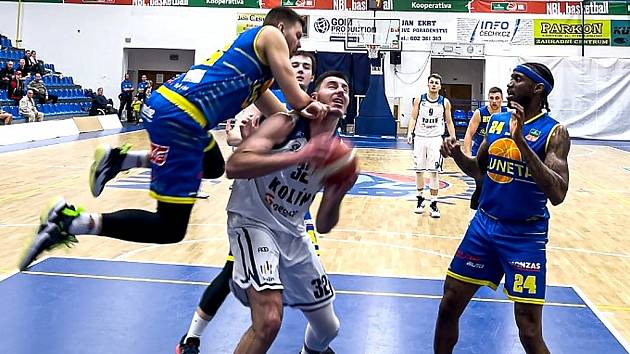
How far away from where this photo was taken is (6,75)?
2133 centimetres

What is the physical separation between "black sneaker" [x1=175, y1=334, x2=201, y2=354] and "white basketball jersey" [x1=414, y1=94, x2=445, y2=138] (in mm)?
6721

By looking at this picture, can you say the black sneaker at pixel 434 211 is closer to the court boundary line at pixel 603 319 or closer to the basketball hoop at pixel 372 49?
the court boundary line at pixel 603 319

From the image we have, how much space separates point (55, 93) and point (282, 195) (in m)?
24.1

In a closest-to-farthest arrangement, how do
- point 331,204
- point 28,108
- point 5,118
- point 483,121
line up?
1. point 331,204
2. point 483,121
3. point 5,118
4. point 28,108

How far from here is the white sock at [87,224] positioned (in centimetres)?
343

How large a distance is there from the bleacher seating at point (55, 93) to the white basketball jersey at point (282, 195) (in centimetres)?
1916

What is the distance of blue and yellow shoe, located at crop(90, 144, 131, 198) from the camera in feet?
12.7

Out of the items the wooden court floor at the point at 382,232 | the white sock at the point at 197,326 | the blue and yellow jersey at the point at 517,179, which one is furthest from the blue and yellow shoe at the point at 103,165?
the wooden court floor at the point at 382,232

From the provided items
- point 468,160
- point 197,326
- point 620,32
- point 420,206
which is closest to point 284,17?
point 468,160

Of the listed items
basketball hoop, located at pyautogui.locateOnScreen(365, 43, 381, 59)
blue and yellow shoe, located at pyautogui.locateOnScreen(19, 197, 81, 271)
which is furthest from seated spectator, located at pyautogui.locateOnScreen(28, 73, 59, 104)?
blue and yellow shoe, located at pyautogui.locateOnScreen(19, 197, 81, 271)

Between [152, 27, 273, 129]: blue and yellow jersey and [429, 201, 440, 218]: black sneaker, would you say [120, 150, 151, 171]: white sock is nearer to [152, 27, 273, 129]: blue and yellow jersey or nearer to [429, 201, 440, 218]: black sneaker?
[152, 27, 273, 129]: blue and yellow jersey

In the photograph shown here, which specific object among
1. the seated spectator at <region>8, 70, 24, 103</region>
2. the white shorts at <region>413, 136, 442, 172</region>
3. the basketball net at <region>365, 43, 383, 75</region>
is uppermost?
the basketball net at <region>365, 43, 383, 75</region>

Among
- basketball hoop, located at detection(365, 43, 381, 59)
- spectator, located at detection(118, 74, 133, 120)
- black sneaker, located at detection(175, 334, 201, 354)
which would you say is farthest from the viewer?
spectator, located at detection(118, 74, 133, 120)

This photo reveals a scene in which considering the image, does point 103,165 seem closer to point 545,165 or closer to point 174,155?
point 174,155
